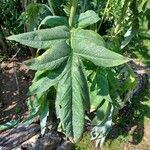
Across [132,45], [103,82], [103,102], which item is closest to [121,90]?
[103,102]

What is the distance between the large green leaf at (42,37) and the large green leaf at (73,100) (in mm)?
165

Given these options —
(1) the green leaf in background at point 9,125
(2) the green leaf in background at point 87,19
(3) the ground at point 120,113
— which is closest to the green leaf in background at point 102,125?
(3) the ground at point 120,113

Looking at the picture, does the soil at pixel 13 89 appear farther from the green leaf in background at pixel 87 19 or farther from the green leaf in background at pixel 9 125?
the green leaf in background at pixel 87 19

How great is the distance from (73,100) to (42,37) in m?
0.36

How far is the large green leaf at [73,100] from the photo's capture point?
1.79 metres

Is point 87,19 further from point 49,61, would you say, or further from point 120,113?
point 120,113

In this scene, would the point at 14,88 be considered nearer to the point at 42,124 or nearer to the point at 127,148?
the point at 42,124

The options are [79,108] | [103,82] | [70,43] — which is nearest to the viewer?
[79,108]

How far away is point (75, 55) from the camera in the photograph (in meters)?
1.91

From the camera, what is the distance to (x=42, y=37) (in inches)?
75.8

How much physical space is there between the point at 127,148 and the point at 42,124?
0.73m

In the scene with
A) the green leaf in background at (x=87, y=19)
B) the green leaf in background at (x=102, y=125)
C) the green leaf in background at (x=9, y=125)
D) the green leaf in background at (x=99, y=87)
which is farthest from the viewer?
the green leaf in background at (x=9, y=125)

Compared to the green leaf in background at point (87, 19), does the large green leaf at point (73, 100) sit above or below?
below

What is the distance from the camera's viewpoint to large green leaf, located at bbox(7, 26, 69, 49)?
1.86m
